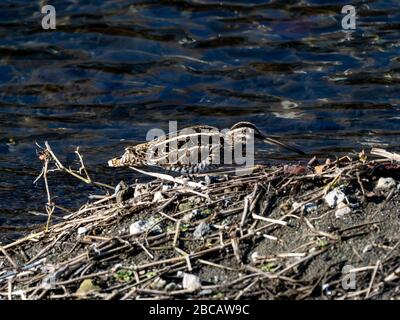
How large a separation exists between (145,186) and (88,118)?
3716 millimetres

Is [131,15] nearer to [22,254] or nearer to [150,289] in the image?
[22,254]

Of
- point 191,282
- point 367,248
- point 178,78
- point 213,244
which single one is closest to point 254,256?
point 213,244

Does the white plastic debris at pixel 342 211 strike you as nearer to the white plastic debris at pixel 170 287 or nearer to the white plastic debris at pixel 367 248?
the white plastic debris at pixel 367 248

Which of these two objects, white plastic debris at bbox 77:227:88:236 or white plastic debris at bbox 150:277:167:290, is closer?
white plastic debris at bbox 150:277:167:290

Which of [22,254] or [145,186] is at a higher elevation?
[145,186]

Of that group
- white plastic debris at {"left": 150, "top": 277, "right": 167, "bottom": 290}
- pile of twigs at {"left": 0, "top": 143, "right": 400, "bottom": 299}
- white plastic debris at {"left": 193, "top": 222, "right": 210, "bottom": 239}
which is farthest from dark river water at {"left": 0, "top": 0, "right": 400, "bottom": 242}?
white plastic debris at {"left": 150, "top": 277, "right": 167, "bottom": 290}

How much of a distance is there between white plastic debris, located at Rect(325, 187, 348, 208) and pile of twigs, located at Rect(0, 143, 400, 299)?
0.13ft

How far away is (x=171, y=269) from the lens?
495 cm

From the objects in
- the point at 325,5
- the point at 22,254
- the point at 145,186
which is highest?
the point at 325,5

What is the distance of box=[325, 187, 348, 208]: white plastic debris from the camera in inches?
203

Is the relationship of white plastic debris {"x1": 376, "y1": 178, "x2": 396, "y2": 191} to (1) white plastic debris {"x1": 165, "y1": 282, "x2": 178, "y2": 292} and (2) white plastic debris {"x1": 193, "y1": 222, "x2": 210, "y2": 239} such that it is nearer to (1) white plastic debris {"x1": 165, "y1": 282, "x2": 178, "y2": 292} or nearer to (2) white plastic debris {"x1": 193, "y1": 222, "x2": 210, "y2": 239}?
(2) white plastic debris {"x1": 193, "y1": 222, "x2": 210, "y2": 239}

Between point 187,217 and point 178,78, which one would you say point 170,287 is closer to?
point 187,217

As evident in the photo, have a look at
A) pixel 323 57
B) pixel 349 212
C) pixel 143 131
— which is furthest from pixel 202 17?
pixel 349 212

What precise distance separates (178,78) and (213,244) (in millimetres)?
5196
